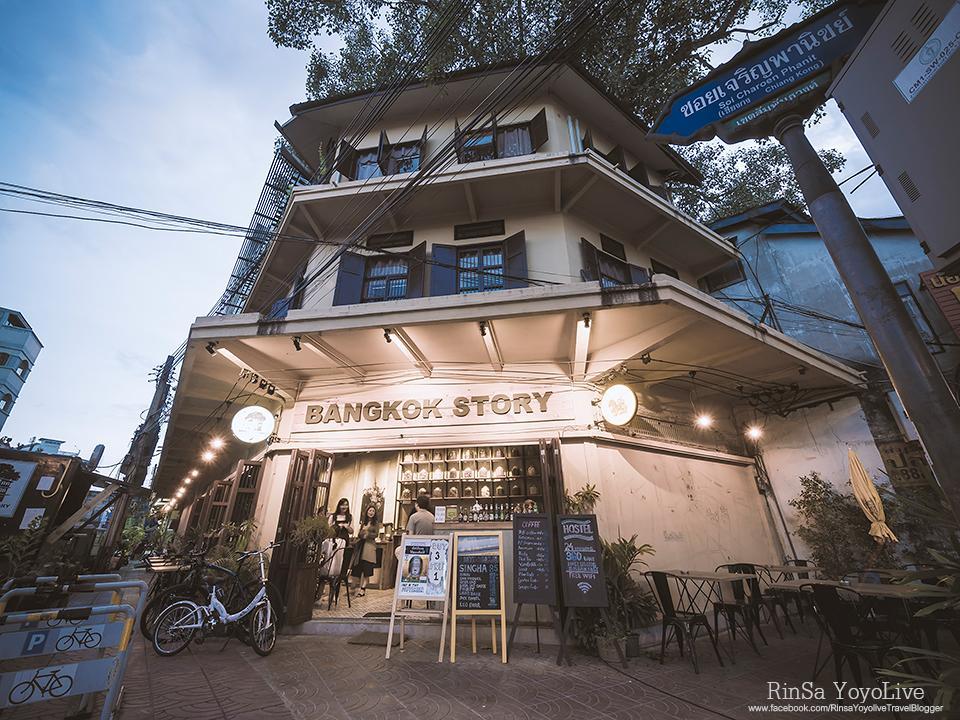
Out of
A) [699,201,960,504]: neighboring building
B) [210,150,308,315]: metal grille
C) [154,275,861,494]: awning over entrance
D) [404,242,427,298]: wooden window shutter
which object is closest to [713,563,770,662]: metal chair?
[154,275,861,494]: awning over entrance

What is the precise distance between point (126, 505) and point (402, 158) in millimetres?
9664

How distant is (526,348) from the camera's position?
7754 mm

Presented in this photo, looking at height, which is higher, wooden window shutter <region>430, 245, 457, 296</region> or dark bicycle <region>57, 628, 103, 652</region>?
wooden window shutter <region>430, 245, 457, 296</region>

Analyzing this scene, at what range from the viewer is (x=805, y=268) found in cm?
1152

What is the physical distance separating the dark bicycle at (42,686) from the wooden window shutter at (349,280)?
7.12 meters

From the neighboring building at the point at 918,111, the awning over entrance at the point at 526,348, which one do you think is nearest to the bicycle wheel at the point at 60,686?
the awning over entrance at the point at 526,348

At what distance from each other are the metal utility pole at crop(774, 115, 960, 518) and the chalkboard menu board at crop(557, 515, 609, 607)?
415 cm

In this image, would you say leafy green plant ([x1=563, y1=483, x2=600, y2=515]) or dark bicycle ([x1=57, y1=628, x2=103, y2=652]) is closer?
dark bicycle ([x1=57, y1=628, x2=103, y2=652])

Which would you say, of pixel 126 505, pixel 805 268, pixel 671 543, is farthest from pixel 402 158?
pixel 805 268

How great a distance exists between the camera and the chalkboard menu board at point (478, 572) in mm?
5633

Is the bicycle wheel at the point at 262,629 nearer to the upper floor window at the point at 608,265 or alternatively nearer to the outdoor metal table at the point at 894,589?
the outdoor metal table at the point at 894,589

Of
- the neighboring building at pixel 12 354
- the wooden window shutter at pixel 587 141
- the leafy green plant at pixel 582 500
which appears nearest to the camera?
the leafy green plant at pixel 582 500

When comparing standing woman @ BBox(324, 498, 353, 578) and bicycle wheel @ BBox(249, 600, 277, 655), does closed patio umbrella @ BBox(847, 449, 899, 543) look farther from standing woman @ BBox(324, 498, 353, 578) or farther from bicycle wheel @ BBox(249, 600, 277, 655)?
standing woman @ BBox(324, 498, 353, 578)

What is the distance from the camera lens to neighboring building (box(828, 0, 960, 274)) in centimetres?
207
